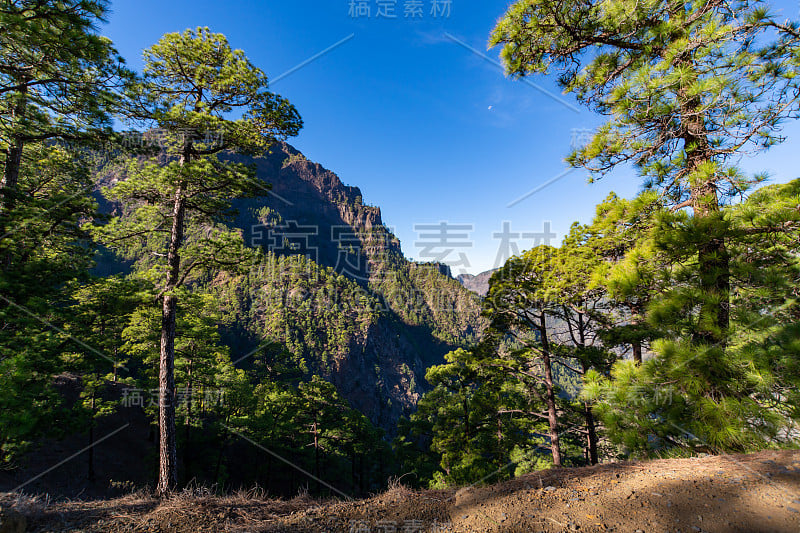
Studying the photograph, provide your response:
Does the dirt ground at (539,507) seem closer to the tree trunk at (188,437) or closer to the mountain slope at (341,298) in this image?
the mountain slope at (341,298)

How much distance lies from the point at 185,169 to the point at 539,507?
862cm

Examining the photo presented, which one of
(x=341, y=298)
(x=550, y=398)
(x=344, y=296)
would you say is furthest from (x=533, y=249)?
(x=344, y=296)

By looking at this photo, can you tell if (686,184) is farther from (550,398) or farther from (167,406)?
(167,406)

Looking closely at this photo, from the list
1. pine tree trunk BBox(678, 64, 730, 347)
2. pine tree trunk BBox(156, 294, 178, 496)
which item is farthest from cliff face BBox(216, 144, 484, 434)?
pine tree trunk BBox(678, 64, 730, 347)

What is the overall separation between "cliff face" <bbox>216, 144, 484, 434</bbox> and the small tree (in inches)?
51.0

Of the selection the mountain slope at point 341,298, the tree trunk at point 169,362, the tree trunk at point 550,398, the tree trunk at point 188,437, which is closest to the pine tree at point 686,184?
the tree trunk at point 550,398

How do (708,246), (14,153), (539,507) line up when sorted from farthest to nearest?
(14,153)
(708,246)
(539,507)

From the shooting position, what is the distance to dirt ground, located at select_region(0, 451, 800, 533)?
93.3 inches

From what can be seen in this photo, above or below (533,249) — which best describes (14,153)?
above

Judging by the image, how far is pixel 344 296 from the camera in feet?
262

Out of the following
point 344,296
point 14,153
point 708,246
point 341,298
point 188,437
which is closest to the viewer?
point 708,246

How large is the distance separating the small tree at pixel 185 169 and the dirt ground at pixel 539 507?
3.44 meters

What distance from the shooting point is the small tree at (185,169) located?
20.4 ft

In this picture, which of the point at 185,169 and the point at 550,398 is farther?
the point at 550,398
